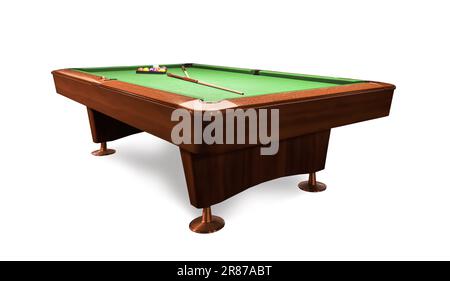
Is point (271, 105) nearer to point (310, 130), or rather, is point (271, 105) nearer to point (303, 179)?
point (310, 130)

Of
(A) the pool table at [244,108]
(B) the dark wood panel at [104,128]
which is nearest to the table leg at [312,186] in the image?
(A) the pool table at [244,108]

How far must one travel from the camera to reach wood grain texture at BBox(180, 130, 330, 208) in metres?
1.99

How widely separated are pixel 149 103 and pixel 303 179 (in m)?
1.54

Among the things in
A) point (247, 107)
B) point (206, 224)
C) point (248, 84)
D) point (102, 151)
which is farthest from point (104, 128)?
point (247, 107)

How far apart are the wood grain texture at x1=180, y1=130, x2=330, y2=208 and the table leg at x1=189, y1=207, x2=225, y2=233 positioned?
0.10 metres

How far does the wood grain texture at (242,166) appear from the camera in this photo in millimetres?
1990

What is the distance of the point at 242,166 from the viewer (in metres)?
2.20

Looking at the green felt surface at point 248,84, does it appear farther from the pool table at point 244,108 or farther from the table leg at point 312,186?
the table leg at point 312,186

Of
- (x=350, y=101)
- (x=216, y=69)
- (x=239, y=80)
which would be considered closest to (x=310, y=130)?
(x=350, y=101)

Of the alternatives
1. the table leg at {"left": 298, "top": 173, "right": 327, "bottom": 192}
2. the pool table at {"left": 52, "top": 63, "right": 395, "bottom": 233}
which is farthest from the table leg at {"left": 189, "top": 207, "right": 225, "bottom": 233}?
the table leg at {"left": 298, "top": 173, "right": 327, "bottom": 192}

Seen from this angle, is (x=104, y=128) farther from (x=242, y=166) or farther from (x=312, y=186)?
(x=312, y=186)

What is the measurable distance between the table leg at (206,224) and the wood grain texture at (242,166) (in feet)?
0.34

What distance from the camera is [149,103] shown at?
197cm

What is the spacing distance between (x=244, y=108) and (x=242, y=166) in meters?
0.56
